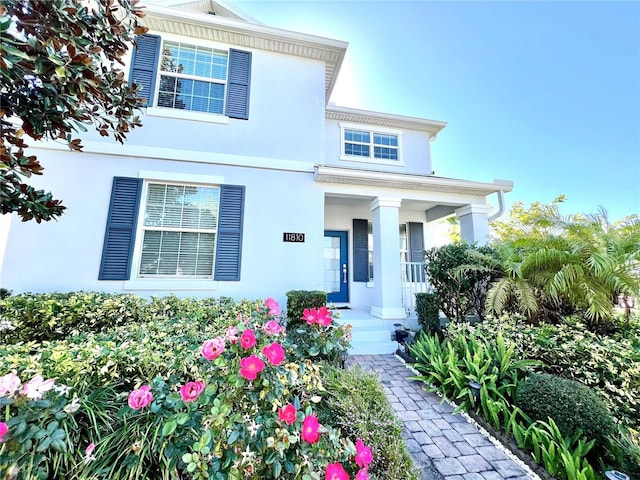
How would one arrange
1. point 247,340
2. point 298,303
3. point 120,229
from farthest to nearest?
point 120,229 < point 298,303 < point 247,340

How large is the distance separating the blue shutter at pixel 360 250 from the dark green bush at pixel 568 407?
16.6ft

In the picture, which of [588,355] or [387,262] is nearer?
[588,355]

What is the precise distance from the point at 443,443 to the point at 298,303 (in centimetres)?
295

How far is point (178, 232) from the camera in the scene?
17.4ft

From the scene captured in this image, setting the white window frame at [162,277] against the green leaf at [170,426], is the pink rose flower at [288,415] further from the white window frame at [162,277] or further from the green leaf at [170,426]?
the white window frame at [162,277]

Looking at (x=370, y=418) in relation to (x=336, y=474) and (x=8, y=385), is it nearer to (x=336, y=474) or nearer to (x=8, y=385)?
(x=336, y=474)

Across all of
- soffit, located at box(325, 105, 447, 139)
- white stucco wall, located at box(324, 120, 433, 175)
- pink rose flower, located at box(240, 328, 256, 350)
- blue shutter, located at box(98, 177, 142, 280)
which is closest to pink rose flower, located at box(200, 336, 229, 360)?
pink rose flower, located at box(240, 328, 256, 350)

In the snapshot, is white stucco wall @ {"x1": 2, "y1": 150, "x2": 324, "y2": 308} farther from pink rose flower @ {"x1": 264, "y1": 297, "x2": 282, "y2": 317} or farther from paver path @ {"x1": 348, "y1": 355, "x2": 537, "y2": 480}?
pink rose flower @ {"x1": 264, "y1": 297, "x2": 282, "y2": 317}

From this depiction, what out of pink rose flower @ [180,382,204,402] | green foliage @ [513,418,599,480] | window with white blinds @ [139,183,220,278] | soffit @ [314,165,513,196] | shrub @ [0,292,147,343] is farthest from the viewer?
soffit @ [314,165,513,196]

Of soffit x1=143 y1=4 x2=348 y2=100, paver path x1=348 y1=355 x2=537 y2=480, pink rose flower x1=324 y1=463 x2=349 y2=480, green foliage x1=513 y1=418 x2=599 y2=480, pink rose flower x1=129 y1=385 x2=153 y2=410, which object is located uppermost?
soffit x1=143 y1=4 x2=348 y2=100

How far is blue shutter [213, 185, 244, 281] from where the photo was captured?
5.29 metres

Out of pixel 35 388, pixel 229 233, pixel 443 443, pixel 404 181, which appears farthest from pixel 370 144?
pixel 35 388

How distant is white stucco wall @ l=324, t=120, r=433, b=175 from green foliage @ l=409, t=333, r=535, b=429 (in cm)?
585

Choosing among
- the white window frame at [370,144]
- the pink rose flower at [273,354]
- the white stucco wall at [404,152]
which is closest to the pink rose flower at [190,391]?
the pink rose flower at [273,354]
